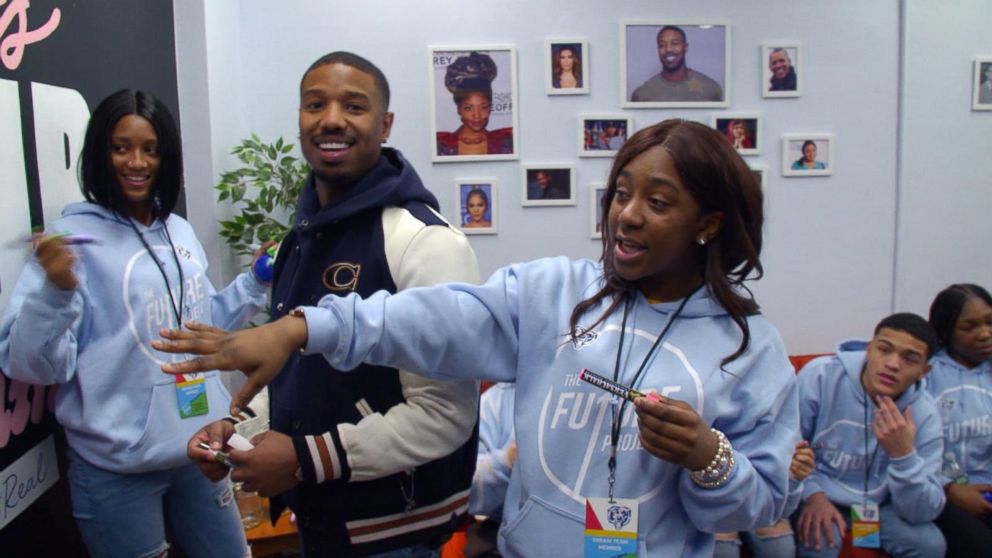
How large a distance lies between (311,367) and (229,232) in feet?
7.27

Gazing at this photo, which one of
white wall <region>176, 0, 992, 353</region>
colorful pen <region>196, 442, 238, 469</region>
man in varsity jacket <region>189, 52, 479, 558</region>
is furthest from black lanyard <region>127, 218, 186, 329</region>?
white wall <region>176, 0, 992, 353</region>

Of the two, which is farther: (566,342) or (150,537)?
(150,537)

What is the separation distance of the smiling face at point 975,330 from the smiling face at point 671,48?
5.99 ft

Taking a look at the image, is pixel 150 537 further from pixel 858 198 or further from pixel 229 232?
pixel 858 198

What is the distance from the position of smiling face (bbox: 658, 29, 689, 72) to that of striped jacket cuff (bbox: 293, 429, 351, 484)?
3223 mm

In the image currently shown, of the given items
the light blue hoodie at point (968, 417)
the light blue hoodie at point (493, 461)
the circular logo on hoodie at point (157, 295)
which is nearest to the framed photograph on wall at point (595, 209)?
the light blue hoodie at point (493, 461)

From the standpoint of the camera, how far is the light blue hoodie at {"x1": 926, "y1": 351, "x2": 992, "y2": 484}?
3.06m

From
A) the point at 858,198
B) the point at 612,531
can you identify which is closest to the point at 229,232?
the point at 612,531

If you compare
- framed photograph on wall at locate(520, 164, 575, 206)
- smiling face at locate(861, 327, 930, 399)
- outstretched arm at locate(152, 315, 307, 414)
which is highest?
framed photograph on wall at locate(520, 164, 575, 206)

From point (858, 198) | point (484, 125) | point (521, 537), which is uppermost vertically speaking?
point (484, 125)

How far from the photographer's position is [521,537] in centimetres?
126

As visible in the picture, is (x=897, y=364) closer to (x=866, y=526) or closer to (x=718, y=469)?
(x=866, y=526)

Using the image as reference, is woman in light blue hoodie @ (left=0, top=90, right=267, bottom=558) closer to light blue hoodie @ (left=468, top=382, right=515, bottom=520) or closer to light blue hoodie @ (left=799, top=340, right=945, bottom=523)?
light blue hoodie @ (left=468, top=382, right=515, bottom=520)

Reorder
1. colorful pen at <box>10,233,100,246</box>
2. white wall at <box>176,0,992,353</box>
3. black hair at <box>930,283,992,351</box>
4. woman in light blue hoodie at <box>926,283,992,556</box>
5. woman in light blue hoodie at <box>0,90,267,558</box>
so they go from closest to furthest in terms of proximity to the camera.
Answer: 1. colorful pen at <box>10,233,100,246</box>
2. woman in light blue hoodie at <box>0,90,267,558</box>
3. woman in light blue hoodie at <box>926,283,992,556</box>
4. black hair at <box>930,283,992,351</box>
5. white wall at <box>176,0,992,353</box>
